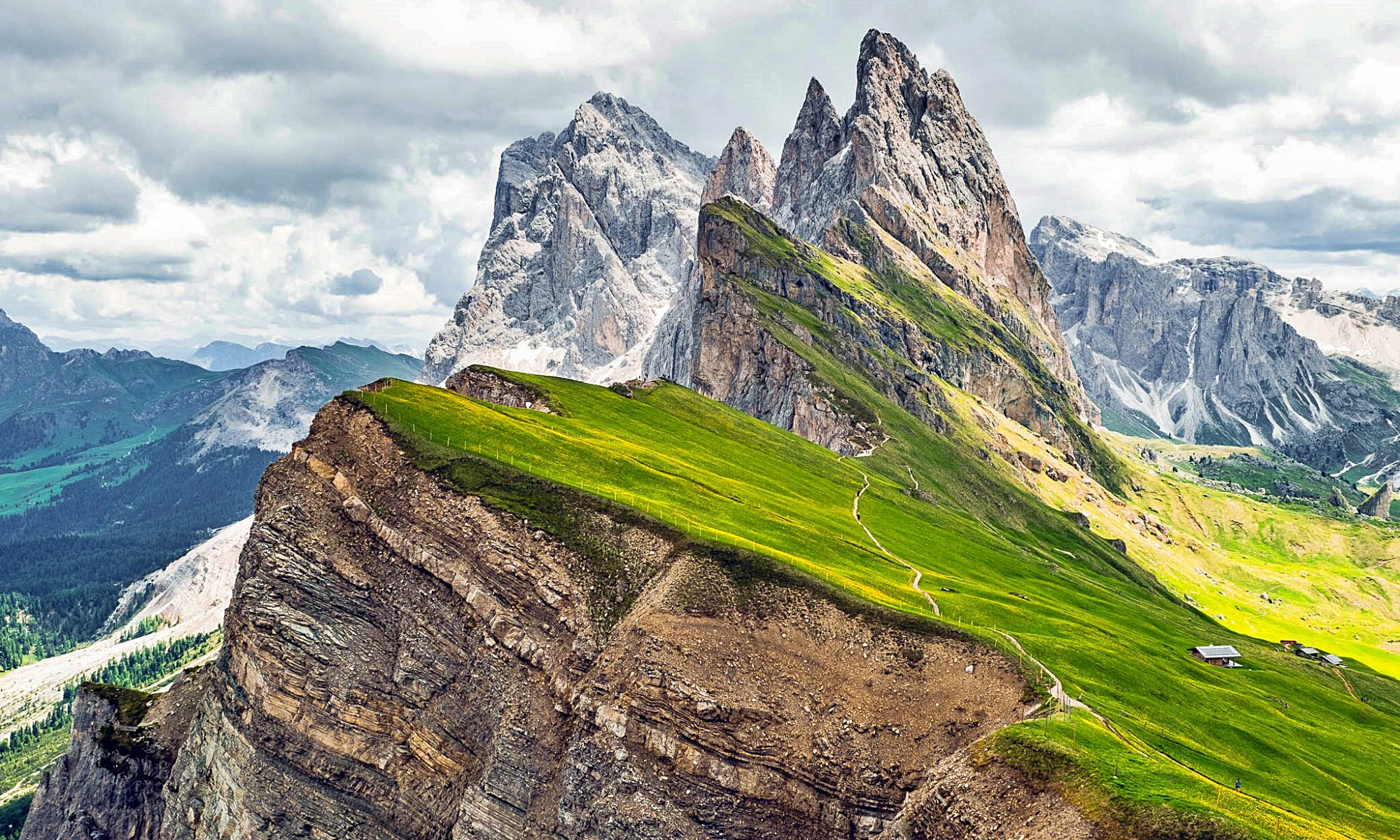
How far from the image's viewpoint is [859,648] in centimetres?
5925

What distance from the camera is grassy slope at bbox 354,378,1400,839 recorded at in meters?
56.7

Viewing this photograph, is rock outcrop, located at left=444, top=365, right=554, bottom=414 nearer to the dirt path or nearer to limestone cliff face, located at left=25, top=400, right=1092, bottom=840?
limestone cliff face, located at left=25, top=400, right=1092, bottom=840

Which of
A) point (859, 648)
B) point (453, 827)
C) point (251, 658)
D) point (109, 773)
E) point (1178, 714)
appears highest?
point (859, 648)

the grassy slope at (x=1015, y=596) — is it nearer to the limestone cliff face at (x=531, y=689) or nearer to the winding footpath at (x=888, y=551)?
the winding footpath at (x=888, y=551)

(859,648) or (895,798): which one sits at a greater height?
(859,648)

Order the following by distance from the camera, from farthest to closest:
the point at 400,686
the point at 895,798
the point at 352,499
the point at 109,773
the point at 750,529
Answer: the point at 109,773 → the point at 750,529 → the point at 352,499 → the point at 400,686 → the point at 895,798

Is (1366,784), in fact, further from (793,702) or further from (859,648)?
(793,702)

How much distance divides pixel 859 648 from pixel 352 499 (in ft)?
143

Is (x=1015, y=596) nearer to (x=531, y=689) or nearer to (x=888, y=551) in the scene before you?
(x=888, y=551)

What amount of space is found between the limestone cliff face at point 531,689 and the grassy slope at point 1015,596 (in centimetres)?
587

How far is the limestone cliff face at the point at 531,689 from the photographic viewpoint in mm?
54656

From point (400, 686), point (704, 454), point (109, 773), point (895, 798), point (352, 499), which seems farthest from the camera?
point (704, 454)

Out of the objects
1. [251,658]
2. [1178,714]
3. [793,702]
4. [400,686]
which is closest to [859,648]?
[793,702]

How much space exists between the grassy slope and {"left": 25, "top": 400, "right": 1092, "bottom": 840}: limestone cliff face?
19.2 ft
